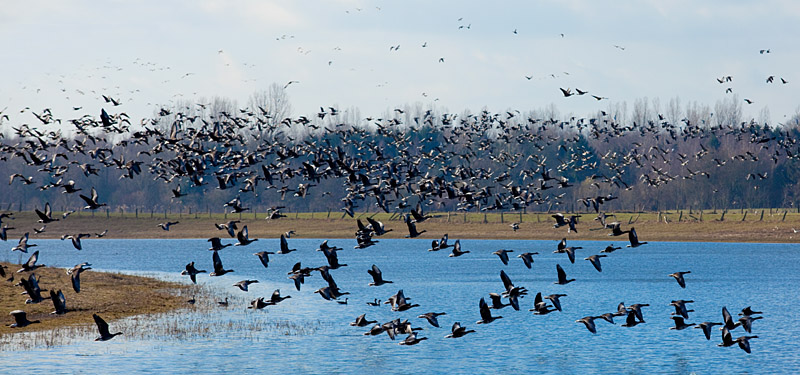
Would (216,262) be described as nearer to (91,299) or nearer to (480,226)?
(91,299)

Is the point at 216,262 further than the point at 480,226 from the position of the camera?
No

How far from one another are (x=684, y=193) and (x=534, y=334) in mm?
98959

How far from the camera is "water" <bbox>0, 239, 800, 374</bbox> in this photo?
37.7 metres

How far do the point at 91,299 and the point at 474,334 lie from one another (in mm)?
20494

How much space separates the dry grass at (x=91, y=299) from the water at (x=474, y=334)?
3.15 metres

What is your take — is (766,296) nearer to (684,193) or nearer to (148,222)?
(684,193)

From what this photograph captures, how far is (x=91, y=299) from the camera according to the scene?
5209cm

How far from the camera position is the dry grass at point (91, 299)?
146 ft

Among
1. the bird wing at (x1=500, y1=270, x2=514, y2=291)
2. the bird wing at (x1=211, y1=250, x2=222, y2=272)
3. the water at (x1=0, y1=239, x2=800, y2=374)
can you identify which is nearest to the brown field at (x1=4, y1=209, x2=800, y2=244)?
the water at (x1=0, y1=239, x2=800, y2=374)

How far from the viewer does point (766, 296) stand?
200ft

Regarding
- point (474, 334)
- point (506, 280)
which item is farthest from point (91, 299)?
point (506, 280)

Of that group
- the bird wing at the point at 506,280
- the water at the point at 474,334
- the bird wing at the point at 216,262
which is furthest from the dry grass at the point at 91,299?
the bird wing at the point at 506,280

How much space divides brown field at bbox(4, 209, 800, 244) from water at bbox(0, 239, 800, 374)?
2180 cm

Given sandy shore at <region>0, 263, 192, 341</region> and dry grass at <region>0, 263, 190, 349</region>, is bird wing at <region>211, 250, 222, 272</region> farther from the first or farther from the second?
sandy shore at <region>0, 263, 192, 341</region>
